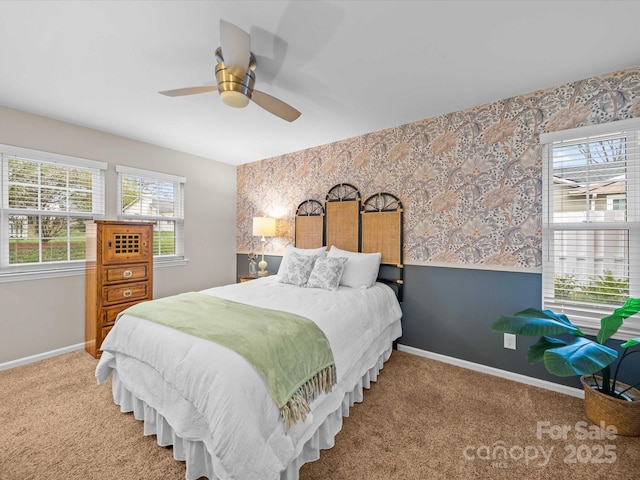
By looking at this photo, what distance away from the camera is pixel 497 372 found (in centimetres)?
261

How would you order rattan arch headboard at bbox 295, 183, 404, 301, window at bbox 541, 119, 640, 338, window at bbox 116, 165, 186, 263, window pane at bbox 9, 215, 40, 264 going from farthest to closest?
window at bbox 116, 165, 186, 263
rattan arch headboard at bbox 295, 183, 404, 301
window pane at bbox 9, 215, 40, 264
window at bbox 541, 119, 640, 338

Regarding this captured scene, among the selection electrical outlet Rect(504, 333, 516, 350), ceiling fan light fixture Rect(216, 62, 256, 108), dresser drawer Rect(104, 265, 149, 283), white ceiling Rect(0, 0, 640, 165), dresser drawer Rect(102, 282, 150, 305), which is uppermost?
white ceiling Rect(0, 0, 640, 165)

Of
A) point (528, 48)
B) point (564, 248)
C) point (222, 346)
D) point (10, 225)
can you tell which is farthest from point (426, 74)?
point (10, 225)

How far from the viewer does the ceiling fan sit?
147cm

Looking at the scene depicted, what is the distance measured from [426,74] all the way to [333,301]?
193 cm

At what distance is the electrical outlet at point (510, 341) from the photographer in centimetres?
254

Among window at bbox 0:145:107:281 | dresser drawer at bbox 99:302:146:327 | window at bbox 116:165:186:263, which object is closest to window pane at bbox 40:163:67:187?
window at bbox 0:145:107:281

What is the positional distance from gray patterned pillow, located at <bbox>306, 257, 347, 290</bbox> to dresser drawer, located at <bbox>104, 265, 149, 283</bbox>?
1893 mm

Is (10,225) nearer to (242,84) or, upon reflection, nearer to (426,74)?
(242,84)

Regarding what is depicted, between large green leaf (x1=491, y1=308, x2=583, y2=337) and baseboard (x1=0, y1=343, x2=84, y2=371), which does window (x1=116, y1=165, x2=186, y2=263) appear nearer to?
baseboard (x1=0, y1=343, x2=84, y2=371)

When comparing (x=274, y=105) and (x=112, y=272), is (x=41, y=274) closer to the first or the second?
(x=112, y=272)

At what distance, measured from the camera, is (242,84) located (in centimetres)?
175

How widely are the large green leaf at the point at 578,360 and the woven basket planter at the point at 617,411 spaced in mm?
466

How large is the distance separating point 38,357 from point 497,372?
14.8 feet
